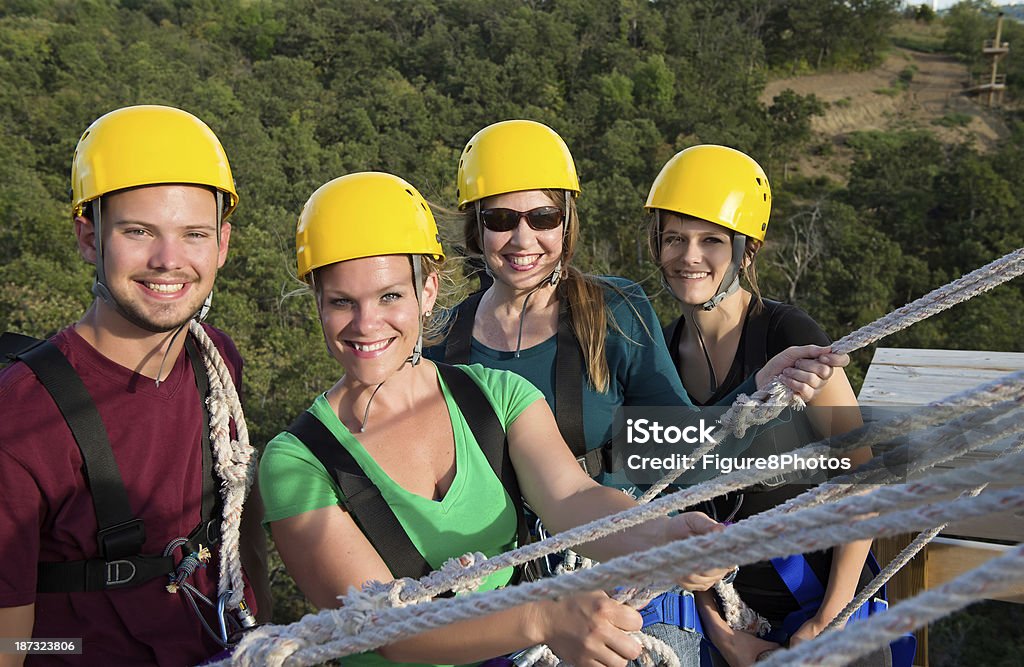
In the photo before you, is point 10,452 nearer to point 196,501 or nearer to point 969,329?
point 196,501

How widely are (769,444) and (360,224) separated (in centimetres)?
129

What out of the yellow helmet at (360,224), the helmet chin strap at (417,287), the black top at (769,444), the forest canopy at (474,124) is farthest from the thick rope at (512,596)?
the forest canopy at (474,124)

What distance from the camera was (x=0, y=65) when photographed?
1609 inches

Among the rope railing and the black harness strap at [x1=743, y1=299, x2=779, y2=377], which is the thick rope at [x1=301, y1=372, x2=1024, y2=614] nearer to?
the rope railing

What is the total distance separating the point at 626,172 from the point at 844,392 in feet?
134

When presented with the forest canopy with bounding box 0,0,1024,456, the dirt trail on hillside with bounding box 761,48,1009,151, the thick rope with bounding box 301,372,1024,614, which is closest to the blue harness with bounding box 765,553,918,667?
the thick rope with bounding box 301,372,1024,614

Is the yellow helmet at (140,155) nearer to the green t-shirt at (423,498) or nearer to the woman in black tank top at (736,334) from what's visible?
the green t-shirt at (423,498)

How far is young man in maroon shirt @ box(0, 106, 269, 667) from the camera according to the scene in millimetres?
1653

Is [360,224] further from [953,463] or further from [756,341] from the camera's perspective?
[953,463]

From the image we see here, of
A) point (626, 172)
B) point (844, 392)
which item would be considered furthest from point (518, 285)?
point (626, 172)

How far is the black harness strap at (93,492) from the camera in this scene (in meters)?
1.70

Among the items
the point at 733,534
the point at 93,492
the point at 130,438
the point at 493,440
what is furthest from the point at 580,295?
the point at 733,534

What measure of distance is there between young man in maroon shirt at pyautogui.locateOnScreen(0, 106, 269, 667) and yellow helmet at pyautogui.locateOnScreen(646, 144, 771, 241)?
1.38 meters

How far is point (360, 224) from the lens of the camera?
1773 mm
